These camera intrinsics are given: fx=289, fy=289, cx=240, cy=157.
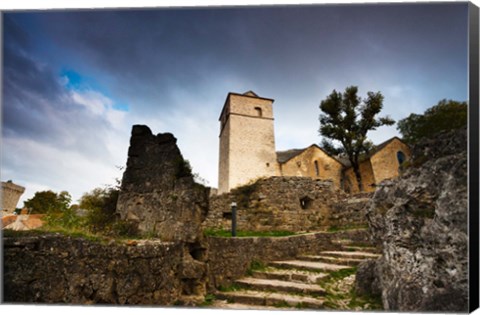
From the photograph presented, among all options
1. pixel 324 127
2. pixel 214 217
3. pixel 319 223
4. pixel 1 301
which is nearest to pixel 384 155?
pixel 324 127

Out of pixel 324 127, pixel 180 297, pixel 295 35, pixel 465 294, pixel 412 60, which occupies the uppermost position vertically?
pixel 324 127

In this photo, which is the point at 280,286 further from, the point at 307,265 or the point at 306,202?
the point at 306,202

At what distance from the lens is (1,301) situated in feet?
10.4

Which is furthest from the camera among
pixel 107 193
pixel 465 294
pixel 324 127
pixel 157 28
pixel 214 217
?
pixel 324 127

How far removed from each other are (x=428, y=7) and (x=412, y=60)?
0.68 metres

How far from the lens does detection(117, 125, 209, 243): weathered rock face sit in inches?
150

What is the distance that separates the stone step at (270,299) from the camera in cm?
370

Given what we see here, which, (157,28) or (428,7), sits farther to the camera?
(157,28)

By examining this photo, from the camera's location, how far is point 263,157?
55.8 feet

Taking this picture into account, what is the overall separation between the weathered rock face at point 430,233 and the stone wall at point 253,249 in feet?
7.73

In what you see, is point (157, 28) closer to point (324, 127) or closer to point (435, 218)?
point (435, 218)

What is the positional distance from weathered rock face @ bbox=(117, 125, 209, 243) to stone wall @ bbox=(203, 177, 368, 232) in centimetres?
397

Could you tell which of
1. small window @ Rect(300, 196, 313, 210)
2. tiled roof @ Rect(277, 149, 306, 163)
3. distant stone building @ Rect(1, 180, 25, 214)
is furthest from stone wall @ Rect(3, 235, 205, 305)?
tiled roof @ Rect(277, 149, 306, 163)

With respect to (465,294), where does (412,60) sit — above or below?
above
